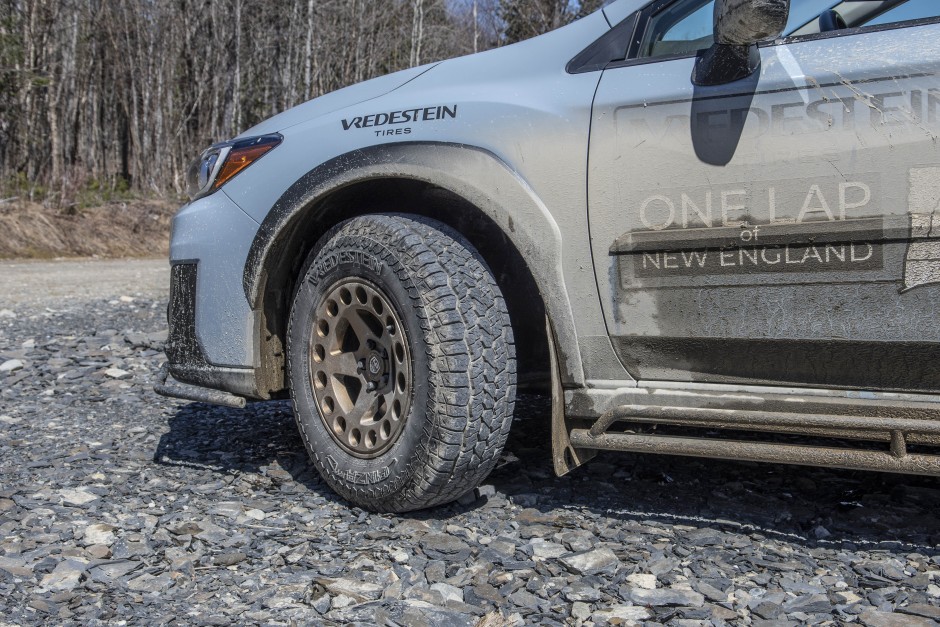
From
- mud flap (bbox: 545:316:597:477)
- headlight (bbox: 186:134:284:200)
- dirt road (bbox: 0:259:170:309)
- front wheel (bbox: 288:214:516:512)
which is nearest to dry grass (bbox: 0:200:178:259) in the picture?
dirt road (bbox: 0:259:170:309)

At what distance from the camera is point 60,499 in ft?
9.77

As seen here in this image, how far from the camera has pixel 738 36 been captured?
6.82 ft

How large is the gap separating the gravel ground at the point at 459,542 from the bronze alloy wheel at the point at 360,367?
0.27 metres

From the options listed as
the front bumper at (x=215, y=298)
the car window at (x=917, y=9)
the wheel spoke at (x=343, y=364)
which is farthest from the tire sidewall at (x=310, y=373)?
the car window at (x=917, y=9)

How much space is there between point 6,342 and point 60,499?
344cm

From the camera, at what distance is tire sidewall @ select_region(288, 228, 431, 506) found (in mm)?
2631

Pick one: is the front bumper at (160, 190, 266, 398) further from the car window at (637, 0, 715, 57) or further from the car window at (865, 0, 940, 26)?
the car window at (865, 0, 940, 26)

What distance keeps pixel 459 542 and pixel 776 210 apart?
1274 mm

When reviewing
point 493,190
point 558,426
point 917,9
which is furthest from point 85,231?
point 917,9

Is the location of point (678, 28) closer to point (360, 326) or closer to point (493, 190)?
point (493, 190)

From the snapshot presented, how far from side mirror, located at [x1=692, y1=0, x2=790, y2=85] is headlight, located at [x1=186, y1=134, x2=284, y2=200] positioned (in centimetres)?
144

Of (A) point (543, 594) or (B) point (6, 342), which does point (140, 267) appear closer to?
(B) point (6, 342)

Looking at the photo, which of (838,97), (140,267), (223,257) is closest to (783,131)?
(838,97)

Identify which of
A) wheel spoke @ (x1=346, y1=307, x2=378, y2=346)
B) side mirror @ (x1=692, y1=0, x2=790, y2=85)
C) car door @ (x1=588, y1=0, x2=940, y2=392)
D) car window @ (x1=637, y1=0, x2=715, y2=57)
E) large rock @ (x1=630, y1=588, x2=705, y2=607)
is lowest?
large rock @ (x1=630, y1=588, x2=705, y2=607)
